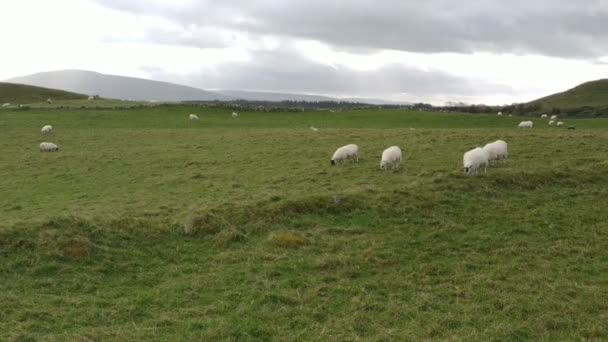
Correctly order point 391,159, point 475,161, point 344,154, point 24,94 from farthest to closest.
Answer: point 24,94, point 344,154, point 391,159, point 475,161

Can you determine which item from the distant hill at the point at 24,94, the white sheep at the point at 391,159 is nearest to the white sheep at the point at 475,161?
the white sheep at the point at 391,159

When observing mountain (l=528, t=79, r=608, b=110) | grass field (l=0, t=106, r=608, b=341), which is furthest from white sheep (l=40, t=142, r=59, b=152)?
mountain (l=528, t=79, r=608, b=110)

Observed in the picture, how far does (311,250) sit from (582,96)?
126786mm

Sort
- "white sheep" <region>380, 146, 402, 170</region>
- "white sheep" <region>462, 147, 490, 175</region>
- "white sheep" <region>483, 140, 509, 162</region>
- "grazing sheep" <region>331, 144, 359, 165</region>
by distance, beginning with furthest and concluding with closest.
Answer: "grazing sheep" <region>331, 144, 359, 165</region> < "white sheep" <region>380, 146, 402, 170</region> < "white sheep" <region>483, 140, 509, 162</region> < "white sheep" <region>462, 147, 490, 175</region>

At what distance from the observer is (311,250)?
1265 centimetres

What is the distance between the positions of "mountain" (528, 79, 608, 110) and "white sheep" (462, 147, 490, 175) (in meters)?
101

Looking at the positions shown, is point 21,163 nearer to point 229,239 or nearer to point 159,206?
point 159,206

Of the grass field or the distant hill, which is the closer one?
the grass field

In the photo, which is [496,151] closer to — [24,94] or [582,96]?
[24,94]

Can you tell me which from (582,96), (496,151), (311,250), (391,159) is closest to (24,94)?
(391,159)

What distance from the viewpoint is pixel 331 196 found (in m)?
16.2

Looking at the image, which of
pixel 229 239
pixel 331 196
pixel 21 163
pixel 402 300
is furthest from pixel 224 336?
pixel 21 163

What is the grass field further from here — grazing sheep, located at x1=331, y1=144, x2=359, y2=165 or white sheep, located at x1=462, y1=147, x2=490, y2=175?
grazing sheep, located at x1=331, y1=144, x2=359, y2=165

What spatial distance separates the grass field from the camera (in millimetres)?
9016
